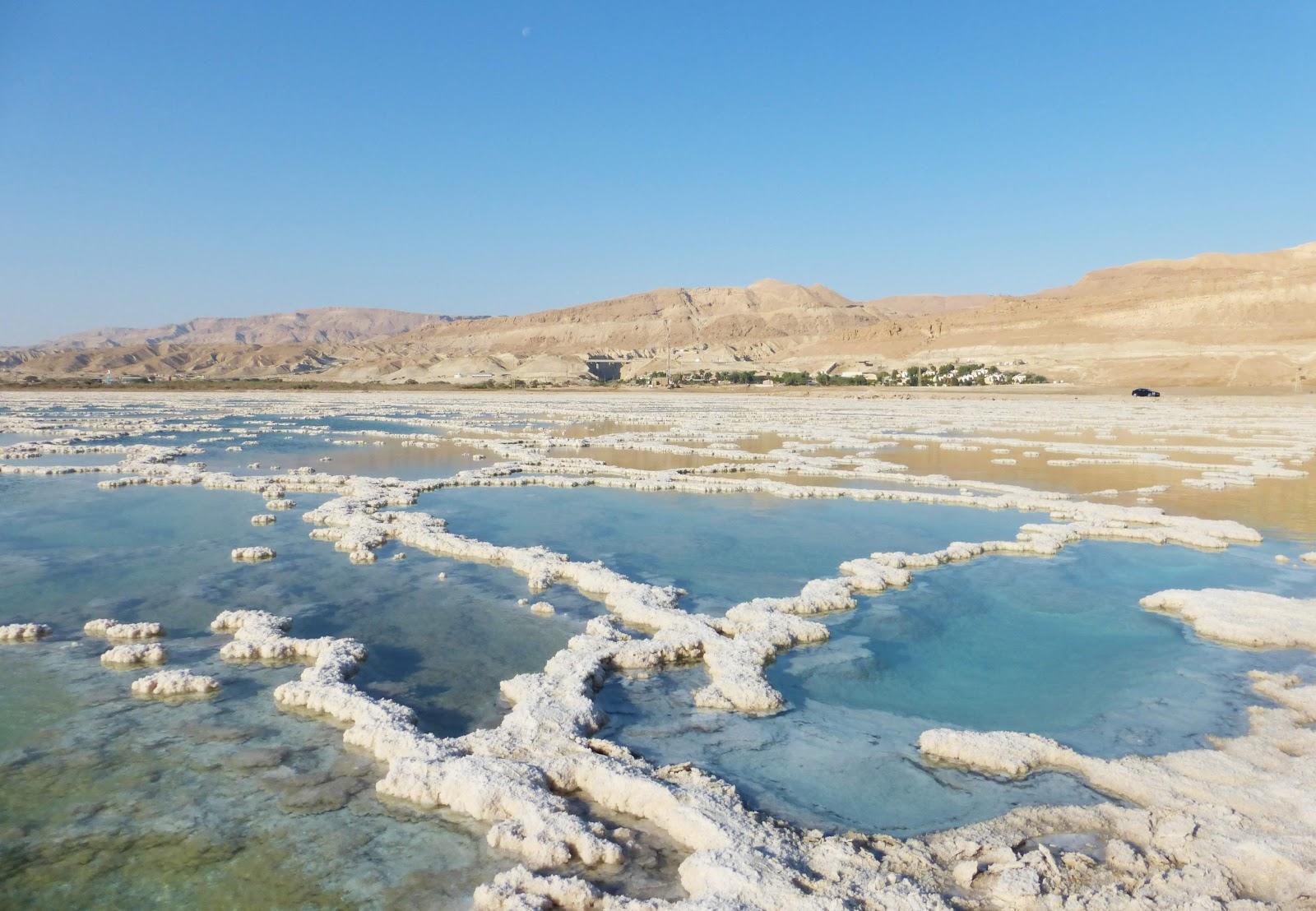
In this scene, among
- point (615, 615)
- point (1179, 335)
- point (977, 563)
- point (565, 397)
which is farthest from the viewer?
point (1179, 335)

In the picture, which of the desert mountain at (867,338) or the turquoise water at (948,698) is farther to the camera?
the desert mountain at (867,338)

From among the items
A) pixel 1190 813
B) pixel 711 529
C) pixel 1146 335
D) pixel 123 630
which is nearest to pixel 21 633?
pixel 123 630

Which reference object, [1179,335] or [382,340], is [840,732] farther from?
[382,340]

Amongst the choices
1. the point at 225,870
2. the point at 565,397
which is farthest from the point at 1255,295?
the point at 225,870

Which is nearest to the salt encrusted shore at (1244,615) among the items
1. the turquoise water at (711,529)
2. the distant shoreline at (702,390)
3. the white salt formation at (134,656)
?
the turquoise water at (711,529)

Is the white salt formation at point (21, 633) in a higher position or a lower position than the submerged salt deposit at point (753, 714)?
higher

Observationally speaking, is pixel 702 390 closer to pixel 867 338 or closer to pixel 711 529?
pixel 867 338

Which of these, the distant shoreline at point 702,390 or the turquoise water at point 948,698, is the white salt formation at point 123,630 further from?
the distant shoreline at point 702,390
